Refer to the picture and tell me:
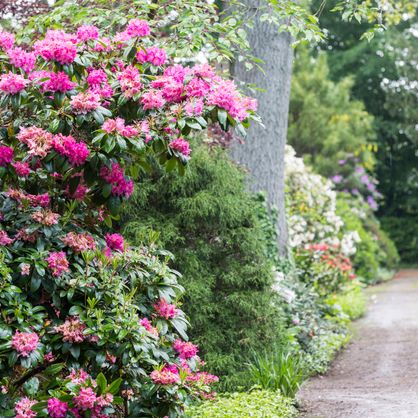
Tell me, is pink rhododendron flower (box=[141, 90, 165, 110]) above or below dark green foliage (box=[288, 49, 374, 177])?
below

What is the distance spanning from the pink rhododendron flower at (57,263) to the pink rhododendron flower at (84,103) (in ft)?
2.42

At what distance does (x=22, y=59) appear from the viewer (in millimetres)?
4039

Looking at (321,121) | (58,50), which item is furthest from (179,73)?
(321,121)

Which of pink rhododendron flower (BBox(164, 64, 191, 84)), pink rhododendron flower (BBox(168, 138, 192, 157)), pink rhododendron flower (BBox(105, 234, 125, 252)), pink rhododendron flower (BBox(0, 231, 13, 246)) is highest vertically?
pink rhododendron flower (BBox(164, 64, 191, 84))

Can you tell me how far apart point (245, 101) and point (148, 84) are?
21.8 inches

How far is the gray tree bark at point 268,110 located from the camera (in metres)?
8.30

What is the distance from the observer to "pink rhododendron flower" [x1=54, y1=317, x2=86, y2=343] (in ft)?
11.9

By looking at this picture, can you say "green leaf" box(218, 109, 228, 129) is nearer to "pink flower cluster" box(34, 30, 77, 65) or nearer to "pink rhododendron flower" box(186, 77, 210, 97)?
"pink rhododendron flower" box(186, 77, 210, 97)

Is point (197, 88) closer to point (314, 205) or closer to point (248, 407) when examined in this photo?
point (248, 407)

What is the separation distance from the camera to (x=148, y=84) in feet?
13.6

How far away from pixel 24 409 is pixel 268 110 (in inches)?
222

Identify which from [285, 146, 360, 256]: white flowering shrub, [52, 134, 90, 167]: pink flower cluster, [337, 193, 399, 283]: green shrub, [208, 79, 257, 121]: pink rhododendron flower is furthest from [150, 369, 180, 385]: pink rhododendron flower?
[337, 193, 399, 283]: green shrub

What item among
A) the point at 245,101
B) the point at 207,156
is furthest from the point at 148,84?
the point at 207,156

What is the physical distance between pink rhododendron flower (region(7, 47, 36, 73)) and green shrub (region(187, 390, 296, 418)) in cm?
269
